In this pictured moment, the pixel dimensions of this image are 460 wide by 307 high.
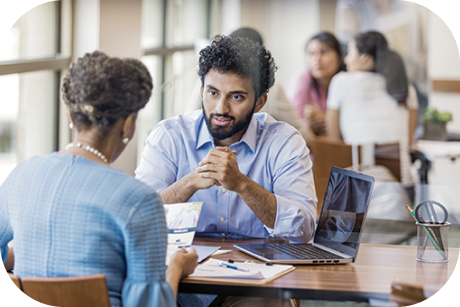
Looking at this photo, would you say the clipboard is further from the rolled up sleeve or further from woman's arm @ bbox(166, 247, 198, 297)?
the rolled up sleeve

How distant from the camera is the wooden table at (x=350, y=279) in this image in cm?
96

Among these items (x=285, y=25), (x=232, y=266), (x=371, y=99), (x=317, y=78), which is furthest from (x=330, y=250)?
(x=317, y=78)

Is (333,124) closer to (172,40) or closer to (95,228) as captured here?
(172,40)

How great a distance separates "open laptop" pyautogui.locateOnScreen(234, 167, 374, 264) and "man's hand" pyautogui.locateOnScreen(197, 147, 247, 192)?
0.17m

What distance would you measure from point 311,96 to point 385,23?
803 mm

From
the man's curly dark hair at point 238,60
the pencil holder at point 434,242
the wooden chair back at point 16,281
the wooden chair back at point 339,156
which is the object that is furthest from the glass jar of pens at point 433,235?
the wooden chair back at point 16,281

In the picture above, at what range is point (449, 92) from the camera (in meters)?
3.84

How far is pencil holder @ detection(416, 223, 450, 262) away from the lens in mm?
1161

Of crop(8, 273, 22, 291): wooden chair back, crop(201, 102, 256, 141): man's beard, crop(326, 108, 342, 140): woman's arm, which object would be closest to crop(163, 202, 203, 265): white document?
crop(8, 273, 22, 291): wooden chair back

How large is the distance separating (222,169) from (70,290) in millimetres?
553

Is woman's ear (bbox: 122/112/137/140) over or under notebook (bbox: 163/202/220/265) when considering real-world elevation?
over

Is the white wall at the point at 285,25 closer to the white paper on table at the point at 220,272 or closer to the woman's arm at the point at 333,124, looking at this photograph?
the woman's arm at the point at 333,124

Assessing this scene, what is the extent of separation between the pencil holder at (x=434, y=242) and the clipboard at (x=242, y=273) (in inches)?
13.9

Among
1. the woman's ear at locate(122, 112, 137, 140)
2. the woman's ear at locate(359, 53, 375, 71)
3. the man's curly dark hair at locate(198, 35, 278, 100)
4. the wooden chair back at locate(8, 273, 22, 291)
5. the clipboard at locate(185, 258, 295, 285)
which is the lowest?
the clipboard at locate(185, 258, 295, 285)
